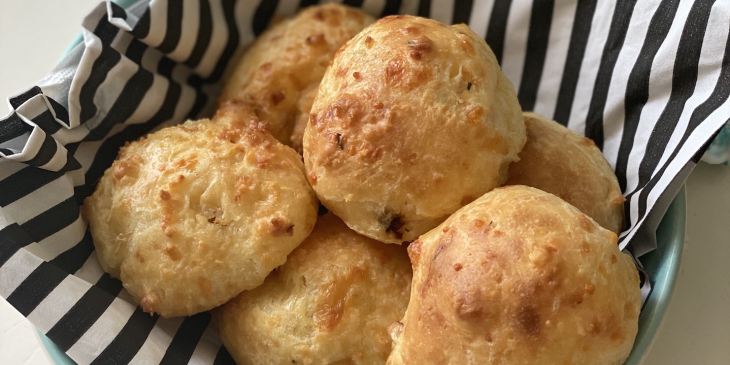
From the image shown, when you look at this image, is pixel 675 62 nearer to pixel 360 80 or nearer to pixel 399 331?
pixel 360 80

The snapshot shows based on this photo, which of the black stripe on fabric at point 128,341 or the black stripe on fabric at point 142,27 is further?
the black stripe on fabric at point 142,27

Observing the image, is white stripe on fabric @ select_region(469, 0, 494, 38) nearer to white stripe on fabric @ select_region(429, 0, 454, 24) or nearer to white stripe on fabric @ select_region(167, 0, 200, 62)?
white stripe on fabric @ select_region(429, 0, 454, 24)

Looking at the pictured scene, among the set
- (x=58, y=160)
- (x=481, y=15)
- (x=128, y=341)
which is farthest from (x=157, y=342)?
(x=481, y=15)

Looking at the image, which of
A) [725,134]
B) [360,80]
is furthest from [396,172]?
[725,134]

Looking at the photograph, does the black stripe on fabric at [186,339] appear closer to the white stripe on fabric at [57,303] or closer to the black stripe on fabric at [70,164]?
the white stripe on fabric at [57,303]

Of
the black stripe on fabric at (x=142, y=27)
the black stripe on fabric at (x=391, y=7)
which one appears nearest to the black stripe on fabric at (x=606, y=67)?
the black stripe on fabric at (x=391, y=7)

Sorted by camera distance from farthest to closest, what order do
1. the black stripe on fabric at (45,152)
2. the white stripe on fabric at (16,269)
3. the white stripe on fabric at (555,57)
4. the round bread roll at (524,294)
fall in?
the white stripe on fabric at (555,57), the black stripe on fabric at (45,152), the white stripe on fabric at (16,269), the round bread roll at (524,294)

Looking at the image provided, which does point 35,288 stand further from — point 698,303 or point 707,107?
point 698,303
